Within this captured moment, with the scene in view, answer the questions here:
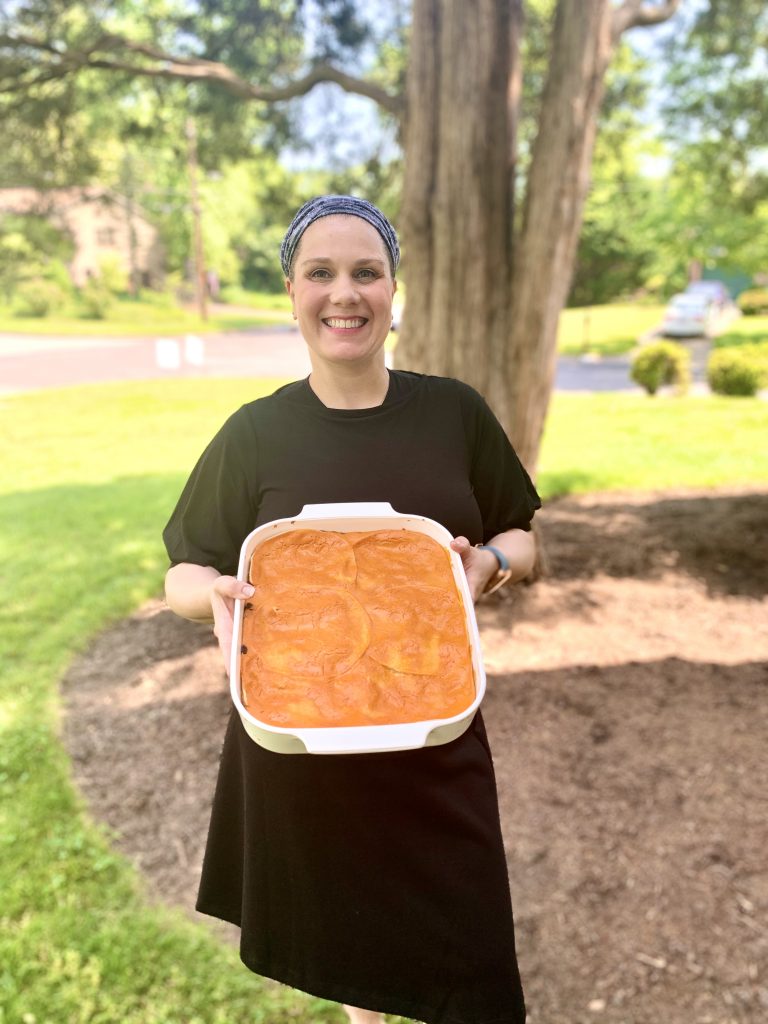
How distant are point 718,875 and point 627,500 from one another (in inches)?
175

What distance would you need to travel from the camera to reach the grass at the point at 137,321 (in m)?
26.8

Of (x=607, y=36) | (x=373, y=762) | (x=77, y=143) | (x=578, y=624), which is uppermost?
(x=607, y=36)

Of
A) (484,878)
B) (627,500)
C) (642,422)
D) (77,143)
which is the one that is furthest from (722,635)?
(642,422)

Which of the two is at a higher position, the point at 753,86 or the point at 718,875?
the point at 753,86

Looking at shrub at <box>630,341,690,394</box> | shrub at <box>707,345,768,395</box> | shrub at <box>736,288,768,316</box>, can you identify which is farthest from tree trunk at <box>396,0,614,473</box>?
shrub at <box>736,288,768,316</box>

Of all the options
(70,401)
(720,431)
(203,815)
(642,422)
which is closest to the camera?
(203,815)

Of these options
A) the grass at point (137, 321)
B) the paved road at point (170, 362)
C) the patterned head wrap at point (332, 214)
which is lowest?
the grass at point (137, 321)

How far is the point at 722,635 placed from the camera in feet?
14.0

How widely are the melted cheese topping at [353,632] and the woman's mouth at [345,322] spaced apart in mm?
387

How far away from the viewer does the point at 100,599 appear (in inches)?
198

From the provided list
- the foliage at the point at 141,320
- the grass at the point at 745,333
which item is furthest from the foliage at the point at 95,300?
the grass at the point at 745,333

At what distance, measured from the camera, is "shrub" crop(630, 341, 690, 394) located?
13.5m

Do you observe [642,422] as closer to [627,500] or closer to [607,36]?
[627,500]

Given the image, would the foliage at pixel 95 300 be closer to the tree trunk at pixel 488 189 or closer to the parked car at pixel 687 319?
the parked car at pixel 687 319
